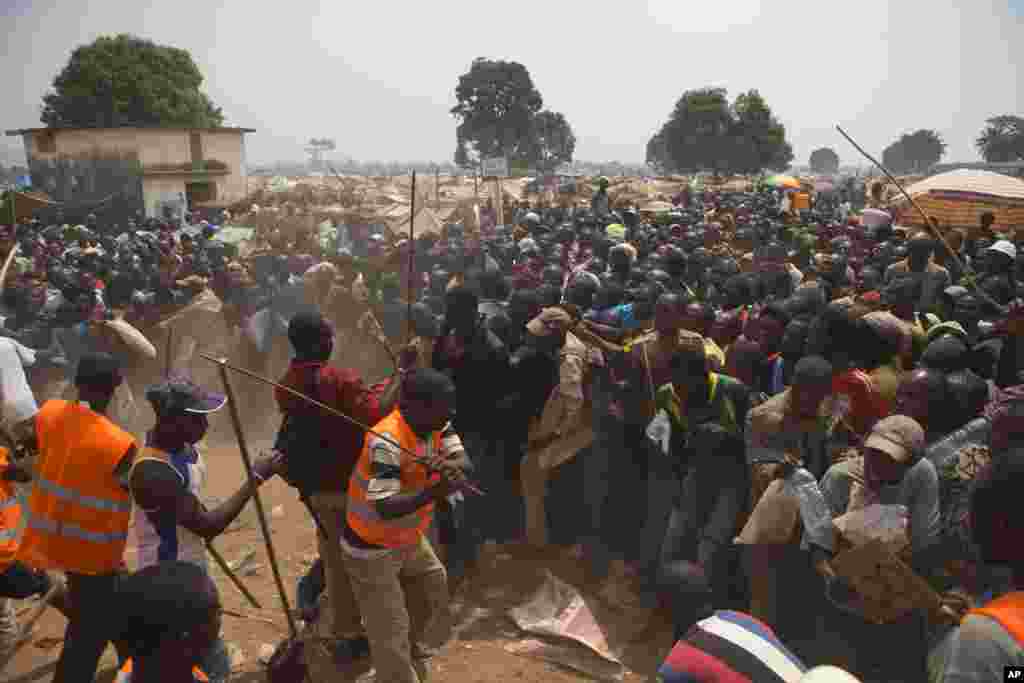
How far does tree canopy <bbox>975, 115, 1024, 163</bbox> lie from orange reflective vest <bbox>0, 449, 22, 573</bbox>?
69655 millimetres

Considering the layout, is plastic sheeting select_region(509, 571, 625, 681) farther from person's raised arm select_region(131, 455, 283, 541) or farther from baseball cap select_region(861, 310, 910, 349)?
baseball cap select_region(861, 310, 910, 349)

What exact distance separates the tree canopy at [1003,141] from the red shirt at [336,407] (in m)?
68.5

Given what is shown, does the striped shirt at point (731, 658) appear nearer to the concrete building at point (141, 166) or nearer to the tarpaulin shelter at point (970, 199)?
the tarpaulin shelter at point (970, 199)

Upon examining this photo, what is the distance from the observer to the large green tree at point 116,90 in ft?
132

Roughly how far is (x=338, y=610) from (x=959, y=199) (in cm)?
1779

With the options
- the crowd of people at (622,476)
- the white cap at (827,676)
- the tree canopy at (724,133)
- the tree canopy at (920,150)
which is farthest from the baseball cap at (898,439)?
the tree canopy at (920,150)

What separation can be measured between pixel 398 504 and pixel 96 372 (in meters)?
1.48

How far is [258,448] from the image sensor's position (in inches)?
285

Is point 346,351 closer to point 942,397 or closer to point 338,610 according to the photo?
point 338,610

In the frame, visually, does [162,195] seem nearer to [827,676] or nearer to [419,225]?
[419,225]

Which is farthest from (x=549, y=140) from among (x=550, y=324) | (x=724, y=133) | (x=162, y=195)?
(x=550, y=324)

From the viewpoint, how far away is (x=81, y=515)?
280cm

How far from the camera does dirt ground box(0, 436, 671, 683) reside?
3691 mm

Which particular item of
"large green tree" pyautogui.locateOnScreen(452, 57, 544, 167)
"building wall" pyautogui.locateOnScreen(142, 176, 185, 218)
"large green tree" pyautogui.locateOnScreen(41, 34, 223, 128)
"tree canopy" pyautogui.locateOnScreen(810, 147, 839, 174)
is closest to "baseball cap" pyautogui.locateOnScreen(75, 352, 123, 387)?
"building wall" pyautogui.locateOnScreen(142, 176, 185, 218)
